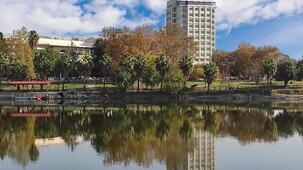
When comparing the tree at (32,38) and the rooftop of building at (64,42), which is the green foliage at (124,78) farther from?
the rooftop of building at (64,42)

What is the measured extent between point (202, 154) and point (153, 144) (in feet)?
18.2

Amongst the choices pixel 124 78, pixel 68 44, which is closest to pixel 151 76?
pixel 124 78

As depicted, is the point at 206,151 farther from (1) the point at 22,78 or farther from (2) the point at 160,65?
(1) the point at 22,78

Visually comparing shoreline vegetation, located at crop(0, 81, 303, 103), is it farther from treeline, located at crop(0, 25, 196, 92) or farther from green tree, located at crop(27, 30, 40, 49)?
green tree, located at crop(27, 30, 40, 49)

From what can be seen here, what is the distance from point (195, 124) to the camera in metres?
50.2

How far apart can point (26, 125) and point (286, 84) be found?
71.8m

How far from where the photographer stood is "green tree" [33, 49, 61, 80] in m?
120

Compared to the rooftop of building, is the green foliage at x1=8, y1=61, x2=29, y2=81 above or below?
below

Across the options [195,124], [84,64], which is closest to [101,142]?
[195,124]

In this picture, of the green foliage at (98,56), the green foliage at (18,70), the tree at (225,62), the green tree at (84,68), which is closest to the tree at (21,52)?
the green foliage at (18,70)

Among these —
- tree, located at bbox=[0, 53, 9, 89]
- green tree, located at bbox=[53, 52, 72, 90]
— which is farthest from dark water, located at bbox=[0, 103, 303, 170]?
green tree, located at bbox=[53, 52, 72, 90]

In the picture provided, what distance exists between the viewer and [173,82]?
101062 mm

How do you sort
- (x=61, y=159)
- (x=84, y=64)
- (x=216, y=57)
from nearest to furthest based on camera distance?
(x=61, y=159), (x=84, y=64), (x=216, y=57)

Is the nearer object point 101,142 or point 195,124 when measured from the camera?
point 101,142
